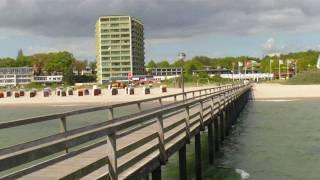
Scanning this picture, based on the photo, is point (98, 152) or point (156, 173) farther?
point (156, 173)

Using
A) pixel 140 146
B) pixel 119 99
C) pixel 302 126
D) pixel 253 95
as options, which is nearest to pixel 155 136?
pixel 140 146

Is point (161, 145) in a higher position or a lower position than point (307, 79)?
higher

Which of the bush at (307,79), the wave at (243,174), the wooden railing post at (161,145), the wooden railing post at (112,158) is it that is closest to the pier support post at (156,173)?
the wooden railing post at (161,145)

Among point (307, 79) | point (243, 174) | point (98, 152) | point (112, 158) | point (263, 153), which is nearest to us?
point (112, 158)

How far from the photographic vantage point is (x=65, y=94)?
94.0 m

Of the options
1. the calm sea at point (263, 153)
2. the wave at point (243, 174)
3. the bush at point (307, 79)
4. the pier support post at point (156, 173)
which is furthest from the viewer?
the bush at point (307, 79)

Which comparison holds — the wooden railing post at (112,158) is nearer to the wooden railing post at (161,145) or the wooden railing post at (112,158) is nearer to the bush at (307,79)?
the wooden railing post at (161,145)

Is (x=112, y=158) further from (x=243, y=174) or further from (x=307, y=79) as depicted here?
(x=307, y=79)

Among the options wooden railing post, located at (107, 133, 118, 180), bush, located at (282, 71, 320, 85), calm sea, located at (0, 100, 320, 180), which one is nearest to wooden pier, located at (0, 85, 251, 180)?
wooden railing post, located at (107, 133, 118, 180)

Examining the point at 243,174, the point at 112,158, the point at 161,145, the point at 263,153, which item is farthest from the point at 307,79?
the point at 112,158

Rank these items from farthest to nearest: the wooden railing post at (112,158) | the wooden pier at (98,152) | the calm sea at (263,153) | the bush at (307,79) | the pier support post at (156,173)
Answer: the bush at (307,79), the calm sea at (263,153), the pier support post at (156,173), the wooden railing post at (112,158), the wooden pier at (98,152)

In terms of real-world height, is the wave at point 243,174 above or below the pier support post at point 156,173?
below

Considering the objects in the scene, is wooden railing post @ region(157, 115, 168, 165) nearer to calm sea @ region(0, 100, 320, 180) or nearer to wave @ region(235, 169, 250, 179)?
calm sea @ region(0, 100, 320, 180)

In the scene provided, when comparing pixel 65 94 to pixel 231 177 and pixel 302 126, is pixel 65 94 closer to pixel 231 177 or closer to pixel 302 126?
pixel 302 126
